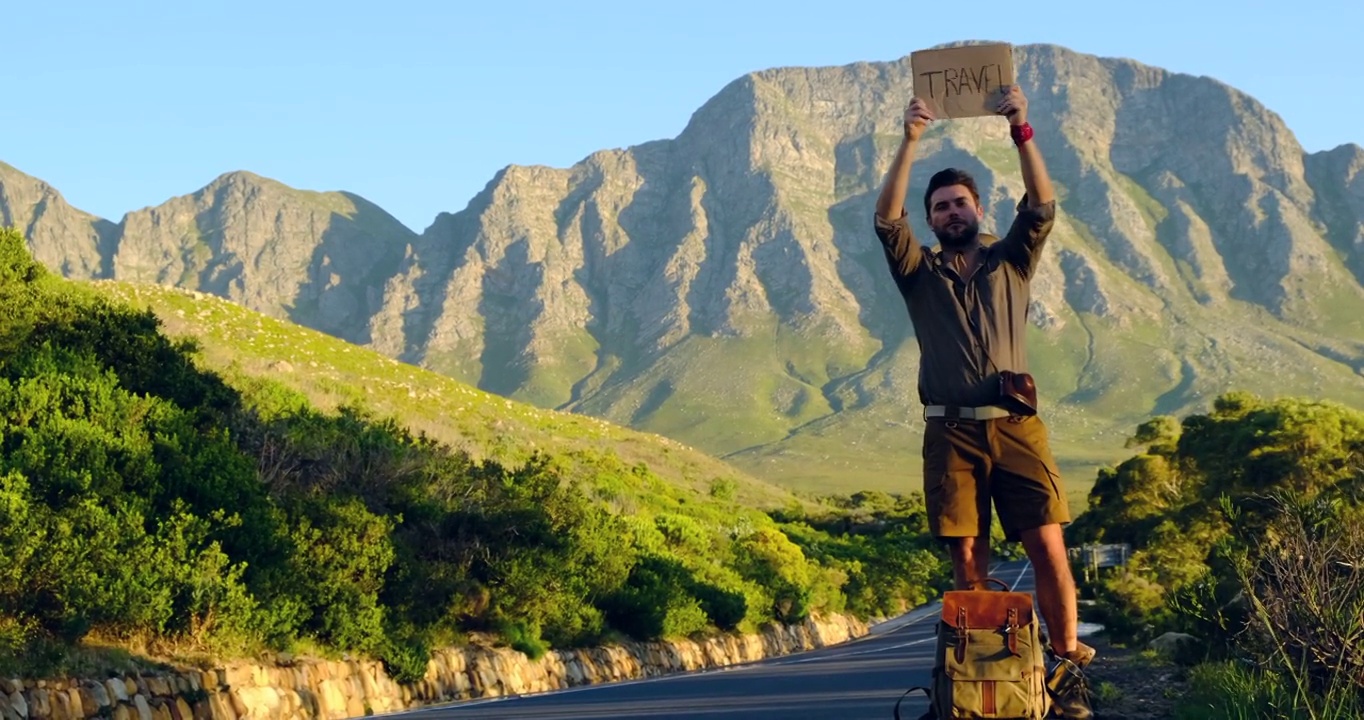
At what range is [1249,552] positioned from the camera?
51.1 feet

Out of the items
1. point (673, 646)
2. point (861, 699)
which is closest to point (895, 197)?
point (861, 699)

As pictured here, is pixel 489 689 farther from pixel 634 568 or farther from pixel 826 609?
pixel 826 609

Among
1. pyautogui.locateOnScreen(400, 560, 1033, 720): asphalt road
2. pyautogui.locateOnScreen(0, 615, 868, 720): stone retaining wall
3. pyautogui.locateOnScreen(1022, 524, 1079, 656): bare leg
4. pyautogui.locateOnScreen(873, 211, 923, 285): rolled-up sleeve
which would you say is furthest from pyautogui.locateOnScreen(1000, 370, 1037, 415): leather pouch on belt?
pyautogui.locateOnScreen(0, 615, 868, 720): stone retaining wall

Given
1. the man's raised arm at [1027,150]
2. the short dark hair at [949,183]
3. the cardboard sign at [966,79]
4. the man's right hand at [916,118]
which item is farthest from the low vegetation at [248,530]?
the man's raised arm at [1027,150]

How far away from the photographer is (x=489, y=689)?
68.3 ft

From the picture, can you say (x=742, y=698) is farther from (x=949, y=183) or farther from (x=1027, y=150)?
(x=1027, y=150)

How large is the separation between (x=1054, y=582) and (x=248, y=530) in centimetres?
1193

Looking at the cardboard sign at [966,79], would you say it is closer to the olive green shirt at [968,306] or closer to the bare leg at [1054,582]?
the olive green shirt at [968,306]

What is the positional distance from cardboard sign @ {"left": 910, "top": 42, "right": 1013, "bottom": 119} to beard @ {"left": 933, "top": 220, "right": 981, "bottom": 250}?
1.68 feet

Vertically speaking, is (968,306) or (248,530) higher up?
(968,306)

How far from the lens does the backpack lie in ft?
25.0

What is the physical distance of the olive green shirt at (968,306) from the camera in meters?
8.20

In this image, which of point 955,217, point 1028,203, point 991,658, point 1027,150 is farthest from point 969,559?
point 1027,150

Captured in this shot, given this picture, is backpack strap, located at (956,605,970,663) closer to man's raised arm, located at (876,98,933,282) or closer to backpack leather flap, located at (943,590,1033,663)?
backpack leather flap, located at (943,590,1033,663)
